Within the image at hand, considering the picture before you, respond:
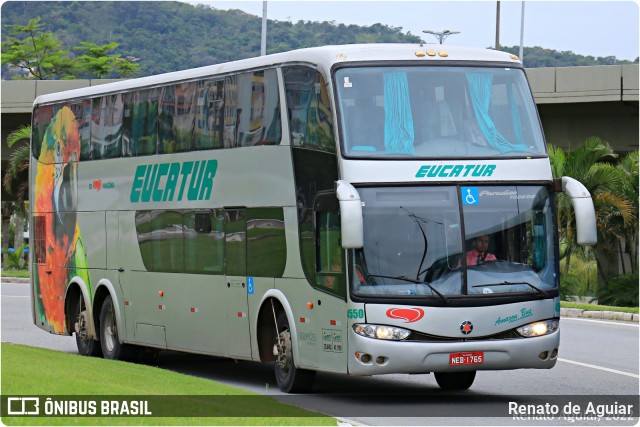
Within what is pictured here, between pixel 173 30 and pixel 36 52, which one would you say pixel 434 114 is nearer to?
pixel 36 52

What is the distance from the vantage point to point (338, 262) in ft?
50.5

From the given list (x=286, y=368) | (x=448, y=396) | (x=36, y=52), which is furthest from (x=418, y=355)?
(x=36, y=52)

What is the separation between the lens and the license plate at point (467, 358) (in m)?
15.0

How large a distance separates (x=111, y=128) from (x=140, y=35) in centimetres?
11800

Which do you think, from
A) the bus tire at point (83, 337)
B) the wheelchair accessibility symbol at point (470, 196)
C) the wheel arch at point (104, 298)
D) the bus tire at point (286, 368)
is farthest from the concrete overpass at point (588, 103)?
the wheelchair accessibility symbol at point (470, 196)

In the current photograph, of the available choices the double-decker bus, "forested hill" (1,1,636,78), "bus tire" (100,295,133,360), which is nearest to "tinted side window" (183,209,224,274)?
the double-decker bus

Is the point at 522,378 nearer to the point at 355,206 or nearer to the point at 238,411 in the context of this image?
the point at 355,206

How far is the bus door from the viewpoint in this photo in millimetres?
17609

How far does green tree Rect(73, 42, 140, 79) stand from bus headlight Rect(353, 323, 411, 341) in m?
61.6

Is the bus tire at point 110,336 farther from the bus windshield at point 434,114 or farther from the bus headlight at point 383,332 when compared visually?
the bus windshield at point 434,114

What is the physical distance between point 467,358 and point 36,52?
67.5m

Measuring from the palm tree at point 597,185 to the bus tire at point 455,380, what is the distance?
22147 mm

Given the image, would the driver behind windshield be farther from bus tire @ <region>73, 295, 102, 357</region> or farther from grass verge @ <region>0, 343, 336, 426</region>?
bus tire @ <region>73, 295, 102, 357</region>

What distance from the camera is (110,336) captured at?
21.2 m
